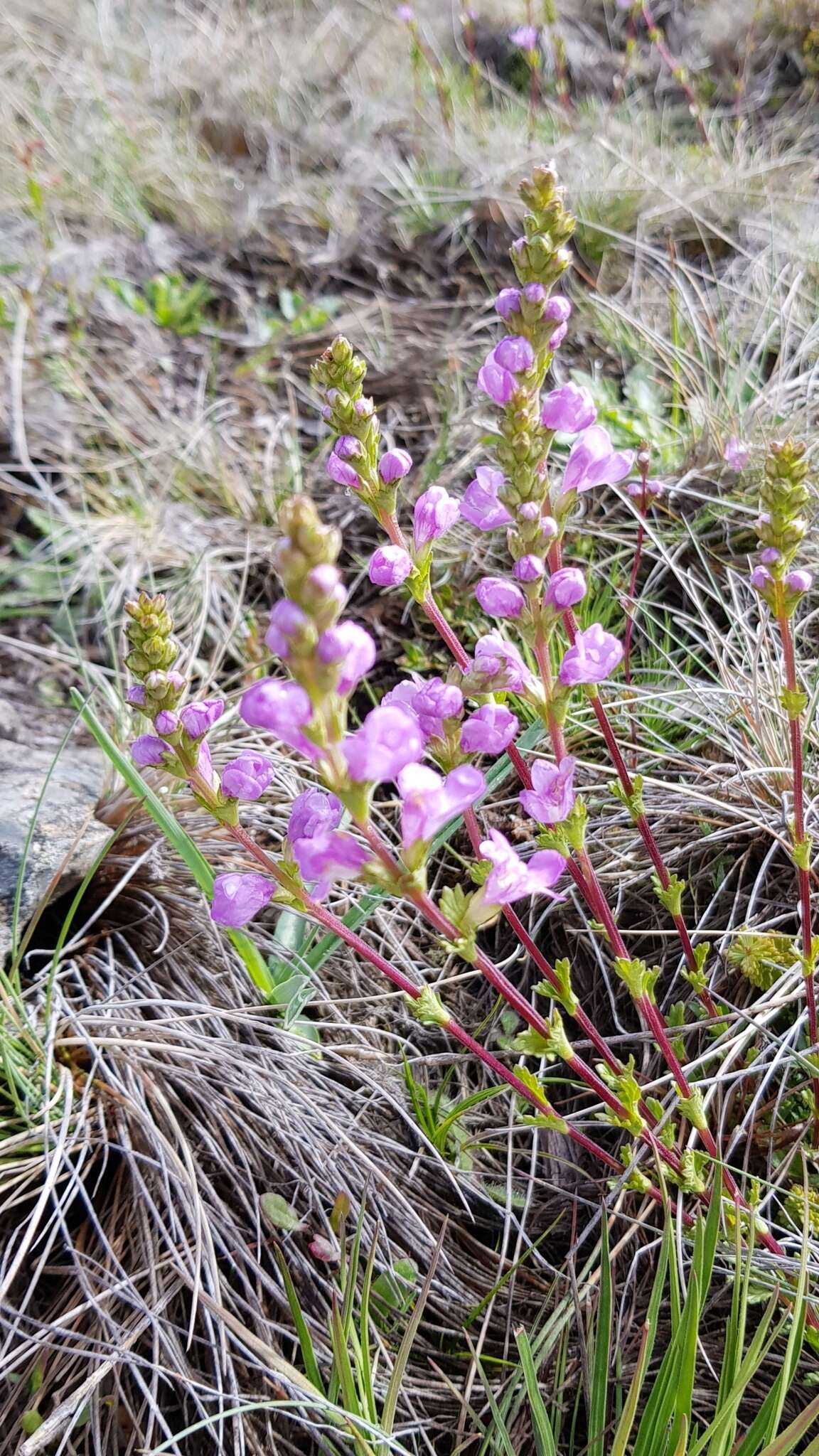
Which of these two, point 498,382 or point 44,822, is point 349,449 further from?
point 44,822

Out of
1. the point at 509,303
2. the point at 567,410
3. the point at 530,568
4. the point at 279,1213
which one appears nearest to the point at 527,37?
the point at 509,303

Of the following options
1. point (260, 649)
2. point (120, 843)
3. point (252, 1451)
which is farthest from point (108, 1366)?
point (260, 649)

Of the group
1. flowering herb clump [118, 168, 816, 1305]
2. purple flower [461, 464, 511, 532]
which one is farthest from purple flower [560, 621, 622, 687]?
purple flower [461, 464, 511, 532]

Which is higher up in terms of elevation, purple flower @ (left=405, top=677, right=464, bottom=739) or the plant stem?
purple flower @ (left=405, top=677, right=464, bottom=739)

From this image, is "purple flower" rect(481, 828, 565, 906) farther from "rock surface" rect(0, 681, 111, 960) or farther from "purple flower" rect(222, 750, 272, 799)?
"rock surface" rect(0, 681, 111, 960)

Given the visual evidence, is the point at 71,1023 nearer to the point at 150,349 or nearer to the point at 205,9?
the point at 150,349

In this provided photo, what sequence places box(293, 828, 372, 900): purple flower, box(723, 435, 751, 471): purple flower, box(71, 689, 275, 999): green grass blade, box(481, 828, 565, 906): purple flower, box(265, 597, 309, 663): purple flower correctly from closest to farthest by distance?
box(265, 597, 309, 663): purple flower < box(293, 828, 372, 900): purple flower < box(481, 828, 565, 906): purple flower < box(71, 689, 275, 999): green grass blade < box(723, 435, 751, 471): purple flower
